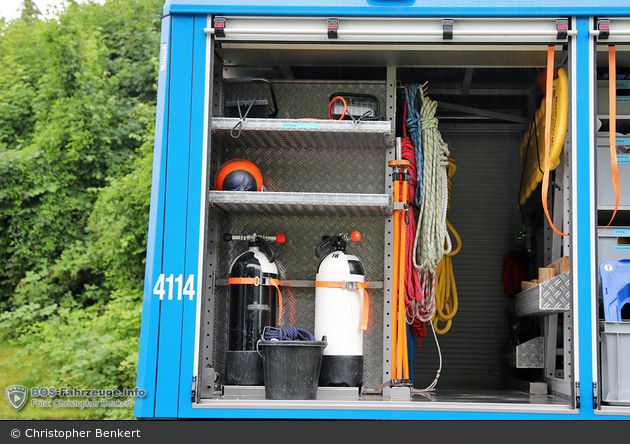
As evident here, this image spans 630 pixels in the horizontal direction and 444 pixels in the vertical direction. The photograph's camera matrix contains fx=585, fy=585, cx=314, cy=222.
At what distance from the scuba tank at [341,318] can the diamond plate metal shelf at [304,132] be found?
838 millimetres

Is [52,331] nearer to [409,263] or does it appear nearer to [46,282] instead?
[46,282]

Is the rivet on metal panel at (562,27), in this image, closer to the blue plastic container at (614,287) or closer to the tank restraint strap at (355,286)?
the blue plastic container at (614,287)

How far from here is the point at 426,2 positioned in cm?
350

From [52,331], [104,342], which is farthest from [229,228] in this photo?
[52,331]

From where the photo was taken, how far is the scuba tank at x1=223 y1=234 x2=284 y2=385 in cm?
389

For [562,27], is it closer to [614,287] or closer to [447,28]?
[447,28]

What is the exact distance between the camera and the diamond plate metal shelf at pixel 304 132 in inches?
149

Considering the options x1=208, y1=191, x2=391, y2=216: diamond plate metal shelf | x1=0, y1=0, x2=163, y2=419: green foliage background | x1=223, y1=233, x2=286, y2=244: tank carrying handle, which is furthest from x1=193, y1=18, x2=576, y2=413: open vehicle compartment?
x1=0, y1=0, x2=163, y2=419: green foliage background

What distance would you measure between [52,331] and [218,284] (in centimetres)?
728

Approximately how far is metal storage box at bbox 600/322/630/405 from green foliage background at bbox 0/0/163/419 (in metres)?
7.78

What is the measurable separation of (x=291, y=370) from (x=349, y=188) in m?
1.55

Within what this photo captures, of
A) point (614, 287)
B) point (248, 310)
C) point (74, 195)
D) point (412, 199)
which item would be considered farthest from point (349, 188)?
point (74, 195)

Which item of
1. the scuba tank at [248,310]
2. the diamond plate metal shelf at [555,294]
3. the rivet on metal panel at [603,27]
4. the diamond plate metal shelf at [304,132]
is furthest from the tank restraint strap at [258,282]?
the rivet on metal panel at [603,27]

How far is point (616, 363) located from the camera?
10.8 feet
